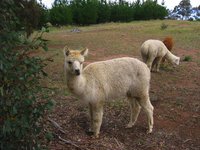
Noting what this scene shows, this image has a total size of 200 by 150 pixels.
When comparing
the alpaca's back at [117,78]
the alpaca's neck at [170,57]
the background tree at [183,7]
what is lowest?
the background tree at [183,7]

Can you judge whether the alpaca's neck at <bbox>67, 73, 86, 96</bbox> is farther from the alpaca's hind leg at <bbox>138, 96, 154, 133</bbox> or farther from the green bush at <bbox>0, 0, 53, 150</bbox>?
the green bush at <bbox>0, 0, 53, 150</bbox>

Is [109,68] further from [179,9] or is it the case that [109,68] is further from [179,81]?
[179,9]

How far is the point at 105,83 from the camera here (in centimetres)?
677

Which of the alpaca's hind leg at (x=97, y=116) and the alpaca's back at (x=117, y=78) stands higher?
the alpaca's back at (x=117, y=78)

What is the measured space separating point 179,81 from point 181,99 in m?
2.09

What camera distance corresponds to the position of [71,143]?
19.6 ft

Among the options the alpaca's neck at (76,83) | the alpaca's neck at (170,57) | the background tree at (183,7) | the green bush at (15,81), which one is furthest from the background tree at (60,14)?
the background tree at (183,7)

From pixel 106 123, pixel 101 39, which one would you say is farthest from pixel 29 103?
pixel 101 39

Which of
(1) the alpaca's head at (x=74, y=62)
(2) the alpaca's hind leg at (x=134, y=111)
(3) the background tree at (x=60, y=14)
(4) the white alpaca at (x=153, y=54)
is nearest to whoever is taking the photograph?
(1) the alpaca's head at (x=74, y=62)

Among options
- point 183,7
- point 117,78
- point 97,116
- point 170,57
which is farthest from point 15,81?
point 183,7

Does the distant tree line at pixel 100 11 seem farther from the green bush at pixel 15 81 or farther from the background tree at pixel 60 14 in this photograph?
the green bush at pixel 15 81

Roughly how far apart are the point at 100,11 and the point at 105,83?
2521 centimetres

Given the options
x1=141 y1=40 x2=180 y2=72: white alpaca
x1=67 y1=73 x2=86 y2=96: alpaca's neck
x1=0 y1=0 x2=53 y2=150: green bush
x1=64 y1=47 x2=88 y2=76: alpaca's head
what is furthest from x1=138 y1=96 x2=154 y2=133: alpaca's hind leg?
x1=141 y1=40 x2=180 y2=72: white alpaca

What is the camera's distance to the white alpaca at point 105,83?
20.5ft
